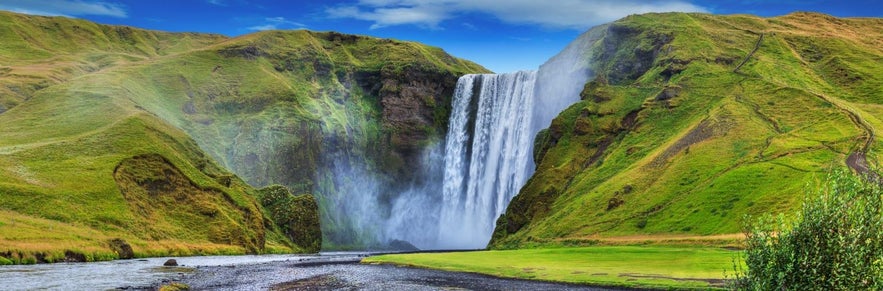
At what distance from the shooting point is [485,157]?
166875 mm

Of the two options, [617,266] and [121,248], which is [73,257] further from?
[617,266]

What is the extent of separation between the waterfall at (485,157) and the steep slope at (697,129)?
16.7m

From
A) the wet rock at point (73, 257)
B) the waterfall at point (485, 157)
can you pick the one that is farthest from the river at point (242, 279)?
the waterfall at point (485, 157)

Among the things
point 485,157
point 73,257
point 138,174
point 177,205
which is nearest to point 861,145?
point 485,157

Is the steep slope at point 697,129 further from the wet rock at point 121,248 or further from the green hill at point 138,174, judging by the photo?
the wet rock at point 121,248

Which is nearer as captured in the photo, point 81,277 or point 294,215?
point 81,277

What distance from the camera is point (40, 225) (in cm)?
7981

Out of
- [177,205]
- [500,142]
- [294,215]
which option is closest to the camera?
[177,205]

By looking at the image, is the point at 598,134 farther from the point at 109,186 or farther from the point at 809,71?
the point at 109,186

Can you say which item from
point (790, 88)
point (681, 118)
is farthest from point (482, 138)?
point (790, 88)

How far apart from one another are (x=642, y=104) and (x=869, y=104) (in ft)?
130

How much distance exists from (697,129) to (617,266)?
5939 cm

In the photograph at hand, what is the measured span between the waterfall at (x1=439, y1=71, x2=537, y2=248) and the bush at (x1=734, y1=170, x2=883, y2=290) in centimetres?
12404

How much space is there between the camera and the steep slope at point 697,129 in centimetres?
8800
